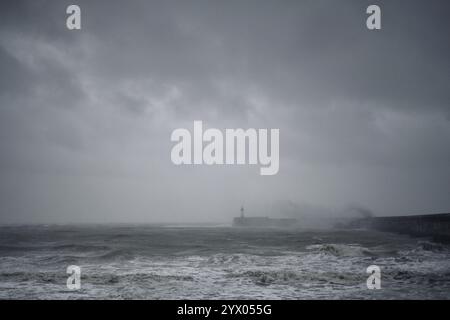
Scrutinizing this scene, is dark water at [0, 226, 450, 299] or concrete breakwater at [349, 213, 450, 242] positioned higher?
dark water at [0, 226, 450, 299]

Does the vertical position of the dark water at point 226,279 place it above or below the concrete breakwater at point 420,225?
above

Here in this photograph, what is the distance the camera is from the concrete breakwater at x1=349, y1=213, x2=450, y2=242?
107ft

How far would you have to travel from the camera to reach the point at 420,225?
1544 inches

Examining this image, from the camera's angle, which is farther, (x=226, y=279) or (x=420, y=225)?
(x=420, y=225)

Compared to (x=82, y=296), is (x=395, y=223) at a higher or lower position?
lower

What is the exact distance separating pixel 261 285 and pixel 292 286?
108cm

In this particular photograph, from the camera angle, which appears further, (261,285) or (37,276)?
(37,276)

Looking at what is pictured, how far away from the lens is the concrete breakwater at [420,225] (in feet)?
107

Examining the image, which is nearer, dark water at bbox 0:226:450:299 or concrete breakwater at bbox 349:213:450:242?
dark water at bbox 0:226:450:299

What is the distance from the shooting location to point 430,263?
14812mm

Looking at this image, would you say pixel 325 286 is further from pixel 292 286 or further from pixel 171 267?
pixel 171 267

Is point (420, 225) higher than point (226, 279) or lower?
lower

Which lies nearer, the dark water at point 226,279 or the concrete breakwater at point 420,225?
the dark water at point 226,279
